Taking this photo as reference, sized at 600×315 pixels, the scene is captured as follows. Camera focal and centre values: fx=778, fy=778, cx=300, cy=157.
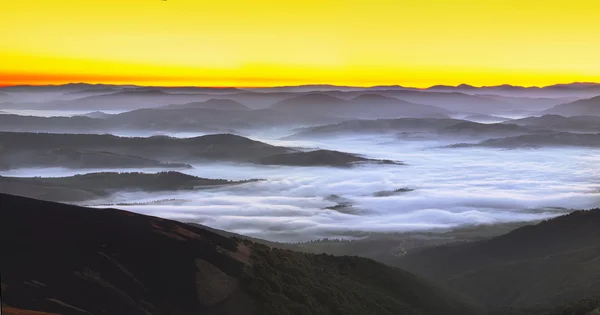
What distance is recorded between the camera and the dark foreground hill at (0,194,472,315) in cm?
3681

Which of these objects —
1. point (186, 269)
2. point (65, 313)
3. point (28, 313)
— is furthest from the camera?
point (186, 269)

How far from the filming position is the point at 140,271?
41562 millimetres

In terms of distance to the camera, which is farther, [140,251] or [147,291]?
[140,251]

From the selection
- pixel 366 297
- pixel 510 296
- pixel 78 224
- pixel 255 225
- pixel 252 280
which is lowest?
pixel 255 225

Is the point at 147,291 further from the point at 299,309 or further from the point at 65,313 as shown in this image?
the point at 299,309

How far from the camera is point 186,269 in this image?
Result: 43.3 m

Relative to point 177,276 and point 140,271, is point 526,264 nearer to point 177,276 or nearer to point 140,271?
point 177,276

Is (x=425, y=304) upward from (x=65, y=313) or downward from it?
downward

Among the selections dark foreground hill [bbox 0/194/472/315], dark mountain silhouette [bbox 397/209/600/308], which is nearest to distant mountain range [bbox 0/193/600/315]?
dark foreground hill [bbox 0/194/472/315]

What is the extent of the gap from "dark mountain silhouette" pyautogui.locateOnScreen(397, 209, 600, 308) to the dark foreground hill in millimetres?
22072

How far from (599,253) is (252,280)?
50.6 m

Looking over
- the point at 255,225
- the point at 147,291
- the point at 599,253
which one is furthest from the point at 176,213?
the point at 147,291

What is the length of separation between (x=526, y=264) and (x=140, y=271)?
183 feet

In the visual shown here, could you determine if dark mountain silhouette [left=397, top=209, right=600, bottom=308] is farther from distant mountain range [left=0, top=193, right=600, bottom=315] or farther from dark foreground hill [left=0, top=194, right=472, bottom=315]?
dark foreground hill [left=0, top=194, right=472, bottom=315]
